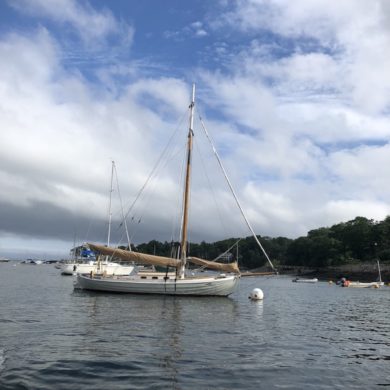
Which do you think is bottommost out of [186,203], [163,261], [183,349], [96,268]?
[183,349]

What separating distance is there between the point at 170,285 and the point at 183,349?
29.2m

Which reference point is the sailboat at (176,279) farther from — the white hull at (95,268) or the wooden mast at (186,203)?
the white hull at (95,268)

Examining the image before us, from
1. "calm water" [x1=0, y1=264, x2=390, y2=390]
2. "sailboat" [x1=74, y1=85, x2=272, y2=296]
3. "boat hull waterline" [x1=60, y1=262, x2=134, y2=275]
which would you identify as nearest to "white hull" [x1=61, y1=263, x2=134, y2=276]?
"boat hull waterline" [x1=60, y1=262, x2=134, y2=275]

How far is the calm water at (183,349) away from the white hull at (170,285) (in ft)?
36.5

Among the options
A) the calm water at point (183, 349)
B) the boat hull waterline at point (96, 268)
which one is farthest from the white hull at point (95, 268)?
the calm water at point (183, 349)

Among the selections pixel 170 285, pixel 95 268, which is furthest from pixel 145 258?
pixel 95 268

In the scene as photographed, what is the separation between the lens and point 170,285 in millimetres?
51719

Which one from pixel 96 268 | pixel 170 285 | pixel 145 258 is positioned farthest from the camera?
pixel 96 268

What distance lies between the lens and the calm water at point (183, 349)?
17.2 meters

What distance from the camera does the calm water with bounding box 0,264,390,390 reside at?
17.2 metres

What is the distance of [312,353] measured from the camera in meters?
23.4

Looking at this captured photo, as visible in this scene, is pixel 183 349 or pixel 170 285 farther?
pixel 170 285

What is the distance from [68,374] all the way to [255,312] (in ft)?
90.4

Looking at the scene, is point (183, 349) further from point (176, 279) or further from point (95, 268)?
point (95, 268)
